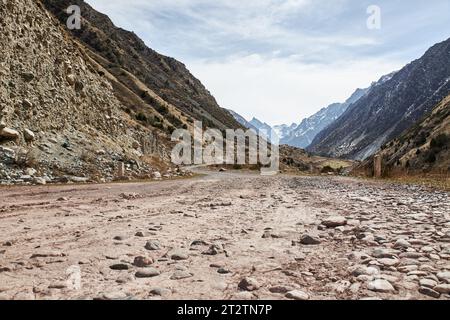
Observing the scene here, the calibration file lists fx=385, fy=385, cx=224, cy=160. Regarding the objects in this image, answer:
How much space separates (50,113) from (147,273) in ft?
85.6

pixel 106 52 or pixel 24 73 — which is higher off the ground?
pixel 106 52

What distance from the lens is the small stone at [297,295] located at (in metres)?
3.81

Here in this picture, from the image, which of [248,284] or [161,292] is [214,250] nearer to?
[248,284]

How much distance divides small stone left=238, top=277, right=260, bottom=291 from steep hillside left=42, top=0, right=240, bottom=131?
222 ft

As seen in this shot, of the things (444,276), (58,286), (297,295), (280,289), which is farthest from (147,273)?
(444,276)

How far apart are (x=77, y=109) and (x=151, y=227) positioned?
88.0ft

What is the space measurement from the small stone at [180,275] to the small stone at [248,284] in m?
0.72

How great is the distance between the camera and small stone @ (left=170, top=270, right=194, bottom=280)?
15.0ft

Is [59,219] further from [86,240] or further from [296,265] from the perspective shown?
[296,265]

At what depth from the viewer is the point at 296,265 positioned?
5070 mm

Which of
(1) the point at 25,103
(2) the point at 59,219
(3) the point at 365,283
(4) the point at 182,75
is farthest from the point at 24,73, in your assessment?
(4) the point at 182,75

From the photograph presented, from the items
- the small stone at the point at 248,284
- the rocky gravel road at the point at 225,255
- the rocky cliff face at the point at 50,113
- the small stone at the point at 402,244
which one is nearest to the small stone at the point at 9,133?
the rocky cliff face at the point at 50,113

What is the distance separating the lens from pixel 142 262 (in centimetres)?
513

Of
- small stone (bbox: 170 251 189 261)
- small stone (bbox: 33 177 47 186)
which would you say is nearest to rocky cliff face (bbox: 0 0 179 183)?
small stone (bbox: 33 177 47 186)
